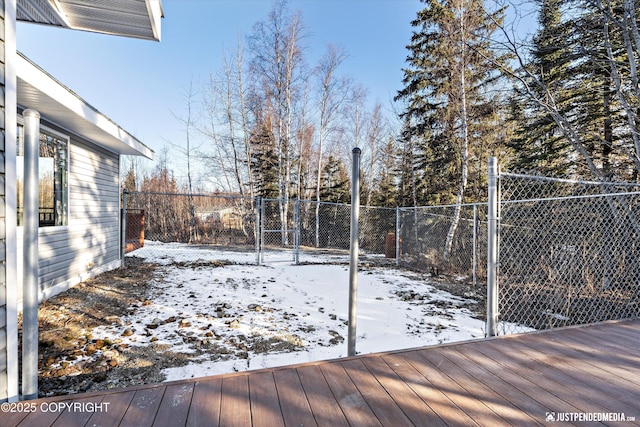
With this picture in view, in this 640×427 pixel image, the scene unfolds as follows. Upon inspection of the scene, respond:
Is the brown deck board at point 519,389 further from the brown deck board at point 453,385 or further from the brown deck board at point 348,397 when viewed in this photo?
the brown deck board at point 348,397

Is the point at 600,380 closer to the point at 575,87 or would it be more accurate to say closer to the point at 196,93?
the point at 575,87

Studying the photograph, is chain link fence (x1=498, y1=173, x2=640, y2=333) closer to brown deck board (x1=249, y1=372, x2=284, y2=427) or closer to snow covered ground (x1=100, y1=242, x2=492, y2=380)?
snow covered ground (x1=100, y1=242, x2=492, y2=380)

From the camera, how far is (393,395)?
1.44m

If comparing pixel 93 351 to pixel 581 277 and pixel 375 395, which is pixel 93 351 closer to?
pixel 375 395

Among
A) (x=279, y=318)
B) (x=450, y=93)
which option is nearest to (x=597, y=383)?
(x=279, y=318)

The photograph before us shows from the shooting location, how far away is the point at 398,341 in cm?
288

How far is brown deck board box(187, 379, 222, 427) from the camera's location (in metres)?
1.24

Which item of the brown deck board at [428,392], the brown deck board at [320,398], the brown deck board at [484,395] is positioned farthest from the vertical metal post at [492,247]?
the brown deck board at [320,398]

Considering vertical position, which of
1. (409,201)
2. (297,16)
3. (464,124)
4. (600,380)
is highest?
(297,16)

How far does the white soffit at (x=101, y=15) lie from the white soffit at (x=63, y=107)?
57 cm

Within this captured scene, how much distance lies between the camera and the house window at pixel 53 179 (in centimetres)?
400

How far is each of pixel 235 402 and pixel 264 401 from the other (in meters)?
0.14

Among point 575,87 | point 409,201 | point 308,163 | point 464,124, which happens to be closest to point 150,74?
point 308,163

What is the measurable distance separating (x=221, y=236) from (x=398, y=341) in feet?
32.5
